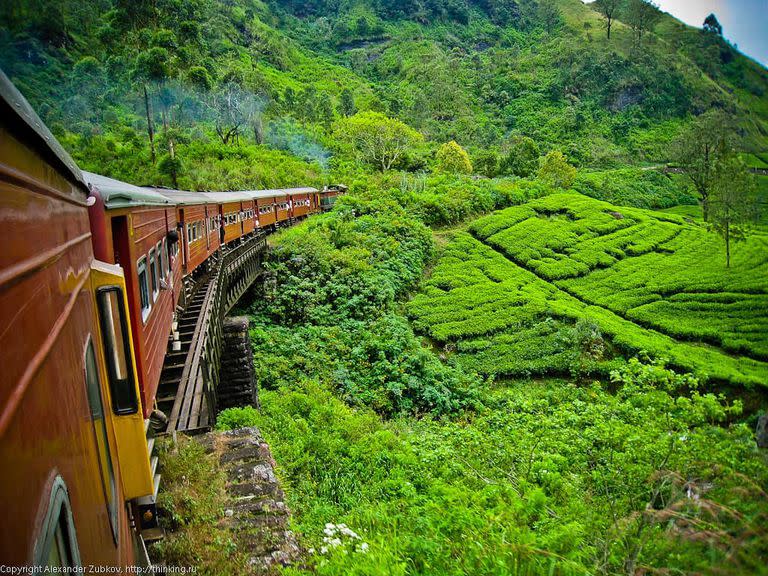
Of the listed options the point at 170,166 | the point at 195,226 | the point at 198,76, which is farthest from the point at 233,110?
the point at 195,226

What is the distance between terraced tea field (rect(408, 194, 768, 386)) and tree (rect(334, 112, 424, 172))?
14535mm

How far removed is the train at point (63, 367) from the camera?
3.91 ft

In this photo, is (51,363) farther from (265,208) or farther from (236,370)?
(265,208)

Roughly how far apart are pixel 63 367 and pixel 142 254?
4375mm

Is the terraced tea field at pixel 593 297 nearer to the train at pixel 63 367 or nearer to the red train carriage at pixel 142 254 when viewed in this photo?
the red train carriage at pixel 142 254

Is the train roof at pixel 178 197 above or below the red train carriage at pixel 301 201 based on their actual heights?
below

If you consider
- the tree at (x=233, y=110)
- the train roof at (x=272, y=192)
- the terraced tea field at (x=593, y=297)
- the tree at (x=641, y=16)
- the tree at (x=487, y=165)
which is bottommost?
the terraced tea field at (x=593, y=297)

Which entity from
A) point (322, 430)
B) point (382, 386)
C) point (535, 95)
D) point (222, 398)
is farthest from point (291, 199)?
point (535, 95)

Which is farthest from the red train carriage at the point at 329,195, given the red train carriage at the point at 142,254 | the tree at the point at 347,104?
the red train carriage at the point at 142,254

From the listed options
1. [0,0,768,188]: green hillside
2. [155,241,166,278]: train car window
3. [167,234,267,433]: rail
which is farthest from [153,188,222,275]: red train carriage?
[0,0,768,188]: green hillside

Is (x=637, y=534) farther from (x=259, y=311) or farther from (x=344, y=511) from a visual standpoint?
(x=259, y=311)

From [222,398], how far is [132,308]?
26.4ft

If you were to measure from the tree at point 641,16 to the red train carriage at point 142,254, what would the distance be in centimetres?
10015

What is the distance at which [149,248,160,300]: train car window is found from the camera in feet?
21.3
